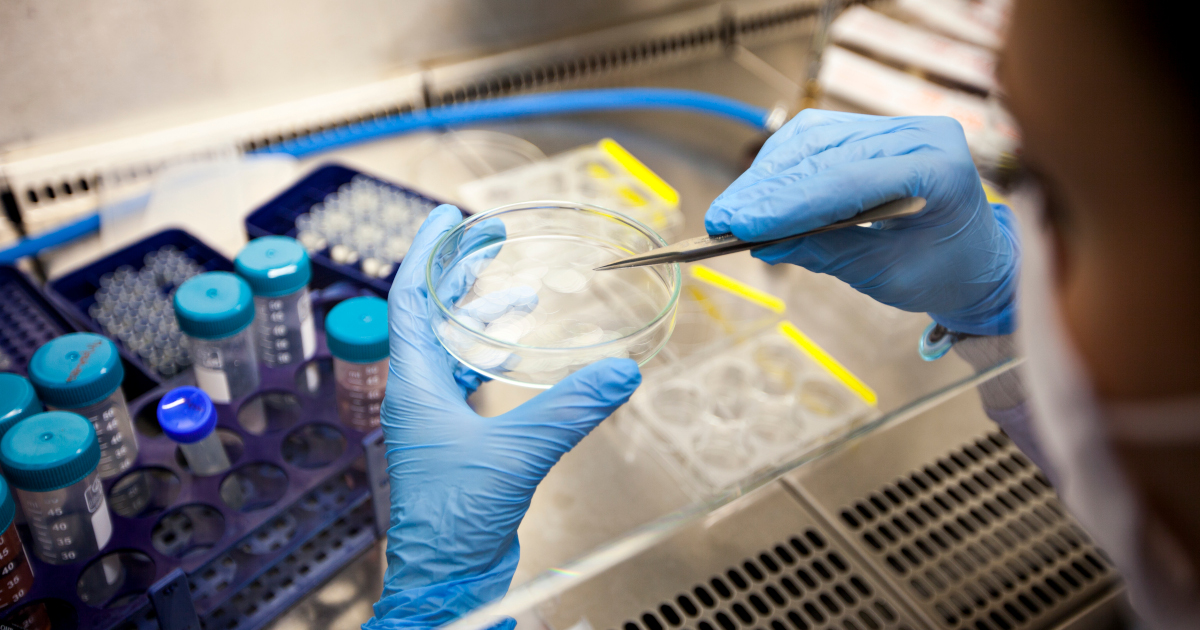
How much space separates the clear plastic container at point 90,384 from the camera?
1.00 meters

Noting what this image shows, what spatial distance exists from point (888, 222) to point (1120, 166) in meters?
0.60

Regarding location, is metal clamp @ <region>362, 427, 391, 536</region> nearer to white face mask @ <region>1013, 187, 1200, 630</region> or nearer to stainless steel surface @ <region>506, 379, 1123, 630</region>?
stainless steel surface @ <region>506, 379, 1123, 630</region>

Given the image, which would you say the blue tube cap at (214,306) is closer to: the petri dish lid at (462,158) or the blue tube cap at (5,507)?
the blue tube cap at (5,507)

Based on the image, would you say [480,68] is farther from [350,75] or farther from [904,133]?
[904,133]

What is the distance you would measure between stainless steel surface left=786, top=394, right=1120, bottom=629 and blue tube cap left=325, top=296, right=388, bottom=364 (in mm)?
691

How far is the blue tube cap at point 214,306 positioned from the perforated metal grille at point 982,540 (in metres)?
0.99

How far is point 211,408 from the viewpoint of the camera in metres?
1.05

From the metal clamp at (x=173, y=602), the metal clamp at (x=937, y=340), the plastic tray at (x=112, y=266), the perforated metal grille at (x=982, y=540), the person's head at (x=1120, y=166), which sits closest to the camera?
the person's head at (x=1120, y=166)

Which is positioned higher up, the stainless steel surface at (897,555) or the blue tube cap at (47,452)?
the blue tube cap at (47,452)

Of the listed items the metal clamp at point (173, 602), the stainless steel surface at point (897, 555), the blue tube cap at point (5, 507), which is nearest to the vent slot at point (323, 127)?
the blue tube cap at point (5, 507)

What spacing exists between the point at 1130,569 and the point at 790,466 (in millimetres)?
340

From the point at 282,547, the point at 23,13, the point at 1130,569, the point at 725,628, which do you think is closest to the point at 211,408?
the point at 282,547

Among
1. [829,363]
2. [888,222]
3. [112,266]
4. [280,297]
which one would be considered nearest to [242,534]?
[280,297]

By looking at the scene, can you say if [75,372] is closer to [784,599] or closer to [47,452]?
[47,452]
